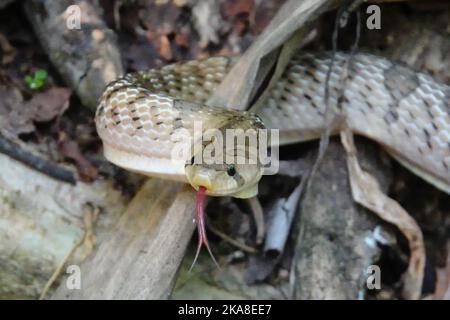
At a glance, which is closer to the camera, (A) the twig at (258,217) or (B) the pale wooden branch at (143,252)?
(B) the pale wooden branch at (143,252)

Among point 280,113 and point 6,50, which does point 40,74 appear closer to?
point 6,50

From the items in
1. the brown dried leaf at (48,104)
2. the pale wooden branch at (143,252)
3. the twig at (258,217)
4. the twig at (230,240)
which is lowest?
the twig at (230,240)

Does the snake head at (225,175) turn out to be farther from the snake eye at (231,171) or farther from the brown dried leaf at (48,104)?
the brown dried leaf at (48,104)

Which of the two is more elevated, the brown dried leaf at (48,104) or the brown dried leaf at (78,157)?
the brown dried leaf at (48,104)

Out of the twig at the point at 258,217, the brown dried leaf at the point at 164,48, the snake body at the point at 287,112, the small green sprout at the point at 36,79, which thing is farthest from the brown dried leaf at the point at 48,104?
the twig at the point at 258,217

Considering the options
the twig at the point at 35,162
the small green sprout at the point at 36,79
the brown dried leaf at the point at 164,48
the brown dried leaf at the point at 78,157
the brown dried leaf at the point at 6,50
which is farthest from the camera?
the brown dried leaf at the point at 164,48

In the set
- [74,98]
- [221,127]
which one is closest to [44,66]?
[74,98]

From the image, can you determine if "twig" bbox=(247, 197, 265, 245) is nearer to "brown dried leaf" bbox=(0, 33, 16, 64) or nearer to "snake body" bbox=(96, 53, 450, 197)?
"snake body" bbox=(96, 53, 450, 197)
